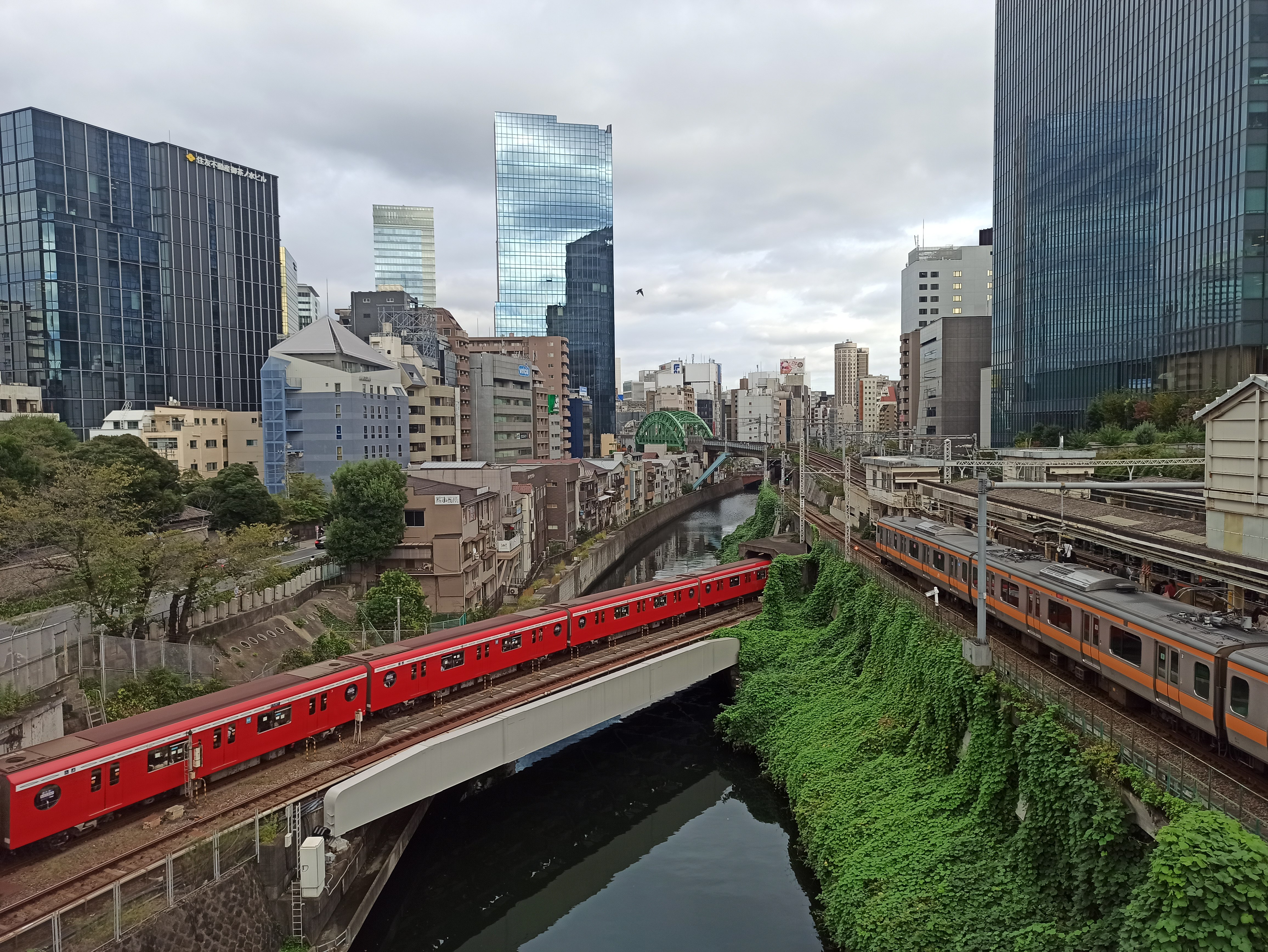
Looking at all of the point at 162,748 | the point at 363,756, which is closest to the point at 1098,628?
the point at 363,756

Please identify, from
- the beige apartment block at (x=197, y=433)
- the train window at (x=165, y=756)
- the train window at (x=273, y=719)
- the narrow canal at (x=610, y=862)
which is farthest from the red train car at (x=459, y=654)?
the beige apartment block at (x=197, y=433)

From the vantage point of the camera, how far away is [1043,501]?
27344 millimetres

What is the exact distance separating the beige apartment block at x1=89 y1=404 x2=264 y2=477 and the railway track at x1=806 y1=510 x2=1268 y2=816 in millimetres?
43697

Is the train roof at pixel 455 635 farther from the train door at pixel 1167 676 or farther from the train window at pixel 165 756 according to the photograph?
the train door at pixel 1167 676

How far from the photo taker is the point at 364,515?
108 ft

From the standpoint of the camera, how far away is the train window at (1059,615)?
16344 mm

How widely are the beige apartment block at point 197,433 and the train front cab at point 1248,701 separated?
163ft

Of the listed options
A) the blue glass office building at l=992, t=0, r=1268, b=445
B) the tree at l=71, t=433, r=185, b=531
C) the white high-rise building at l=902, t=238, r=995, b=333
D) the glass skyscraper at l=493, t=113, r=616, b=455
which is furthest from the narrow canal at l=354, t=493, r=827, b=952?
the glass skyscraper at l=493, t=113, r=616, b=455

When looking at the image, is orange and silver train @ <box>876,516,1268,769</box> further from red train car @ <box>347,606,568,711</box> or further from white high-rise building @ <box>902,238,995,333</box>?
white high-rise building @ <box>902,238,995,333</box>

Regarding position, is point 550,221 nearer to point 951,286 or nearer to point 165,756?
point 951,286

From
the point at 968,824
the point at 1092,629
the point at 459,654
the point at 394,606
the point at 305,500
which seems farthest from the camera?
the point at 305,500

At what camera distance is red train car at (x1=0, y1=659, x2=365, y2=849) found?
13.7 m

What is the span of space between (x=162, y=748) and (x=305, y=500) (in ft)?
94.7

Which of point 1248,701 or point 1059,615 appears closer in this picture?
point 1248,701
